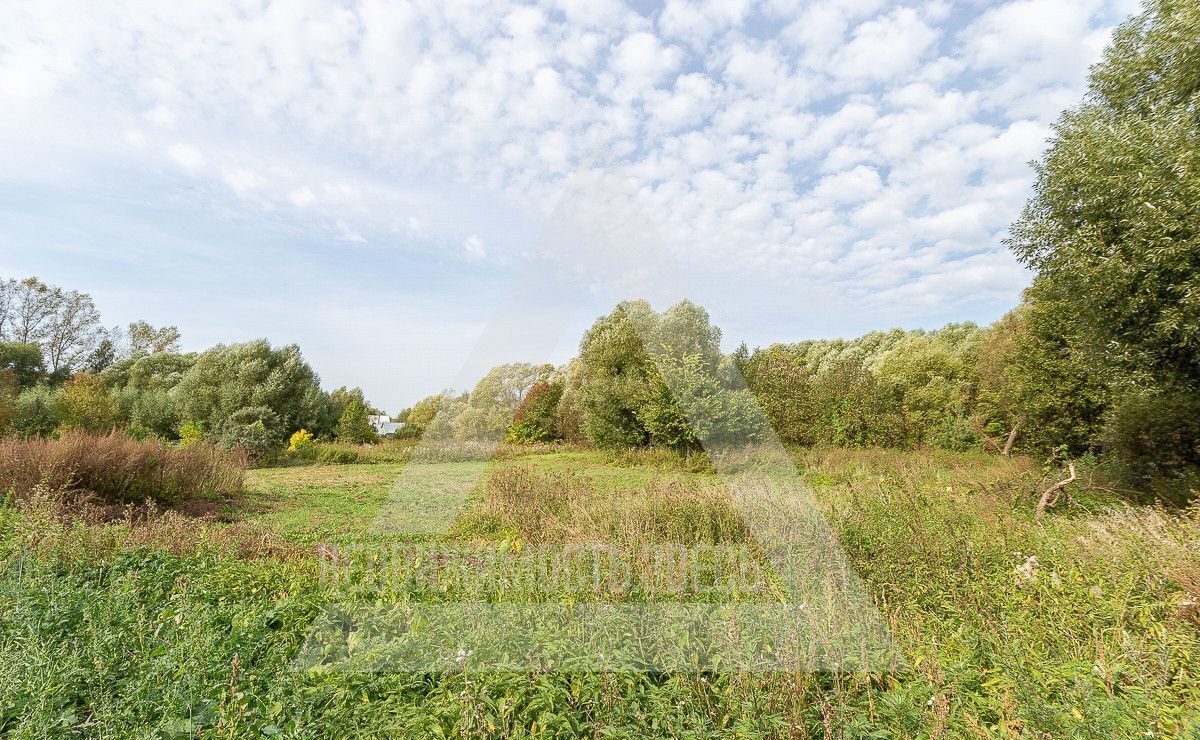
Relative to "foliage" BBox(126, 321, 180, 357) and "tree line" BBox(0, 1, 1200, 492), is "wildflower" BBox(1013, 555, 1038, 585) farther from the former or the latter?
"foliage" BBox(126, 321, 180, 357)

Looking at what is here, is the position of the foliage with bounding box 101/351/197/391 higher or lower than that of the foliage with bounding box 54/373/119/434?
higher

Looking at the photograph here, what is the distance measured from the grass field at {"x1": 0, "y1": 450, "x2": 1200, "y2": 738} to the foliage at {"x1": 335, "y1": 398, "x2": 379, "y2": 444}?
20.3 meters

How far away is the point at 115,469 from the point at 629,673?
1032 cm

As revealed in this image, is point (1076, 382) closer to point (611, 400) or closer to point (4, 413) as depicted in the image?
point (611, 400)

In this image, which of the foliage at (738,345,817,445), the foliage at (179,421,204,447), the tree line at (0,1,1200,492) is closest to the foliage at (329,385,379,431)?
the tree line at (0,1,1200,492)

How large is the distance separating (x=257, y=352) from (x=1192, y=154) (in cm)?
2965

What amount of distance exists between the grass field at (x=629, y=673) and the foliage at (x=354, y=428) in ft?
66.4

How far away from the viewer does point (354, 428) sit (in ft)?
83.3

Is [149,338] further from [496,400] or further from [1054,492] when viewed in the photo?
[1054,492]

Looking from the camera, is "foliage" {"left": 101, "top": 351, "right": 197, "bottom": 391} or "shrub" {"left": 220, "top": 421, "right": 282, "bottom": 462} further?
"foliage" {"left": 101, "top": 351, "right": 197, "bottom": 391}

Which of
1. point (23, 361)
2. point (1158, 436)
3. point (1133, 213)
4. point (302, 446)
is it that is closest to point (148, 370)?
point (23, 361)

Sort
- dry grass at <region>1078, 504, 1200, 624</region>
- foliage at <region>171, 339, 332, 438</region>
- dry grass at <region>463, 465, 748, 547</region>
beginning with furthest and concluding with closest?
foliage at <region>171, 339, 332, 438</region>
dry grass at <region>463, 465, 748, 547</region>
dry grass at <region>1078, 504, 1200, 624</region>

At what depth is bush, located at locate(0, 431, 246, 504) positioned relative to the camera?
24.4ft

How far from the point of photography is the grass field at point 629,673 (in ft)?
8.08
